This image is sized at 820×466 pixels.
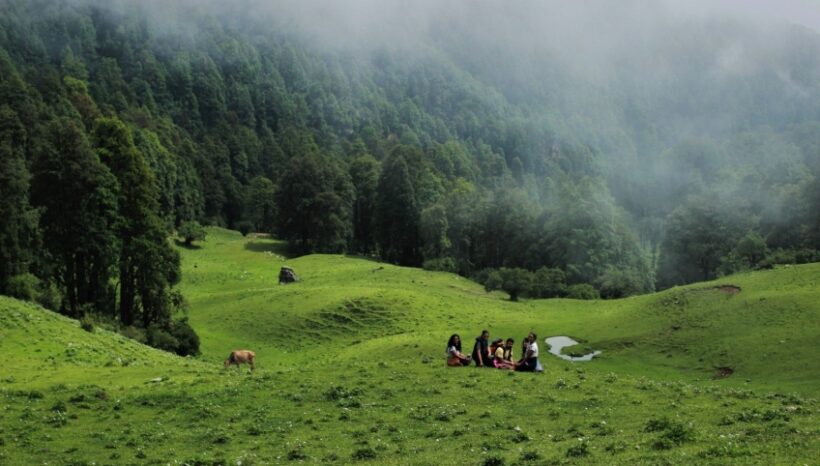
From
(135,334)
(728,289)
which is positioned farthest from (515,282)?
(135,334)

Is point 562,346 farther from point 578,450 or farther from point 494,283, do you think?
point 494,283

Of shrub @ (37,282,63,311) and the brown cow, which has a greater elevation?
shrub @ (37,282,63,311)

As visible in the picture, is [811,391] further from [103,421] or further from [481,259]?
[481,259]

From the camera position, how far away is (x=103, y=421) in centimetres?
2697

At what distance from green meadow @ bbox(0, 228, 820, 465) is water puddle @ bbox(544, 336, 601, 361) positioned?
737mm

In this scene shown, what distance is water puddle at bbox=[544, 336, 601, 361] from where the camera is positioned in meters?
53.5

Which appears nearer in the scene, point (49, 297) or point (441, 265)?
point (49, 297)

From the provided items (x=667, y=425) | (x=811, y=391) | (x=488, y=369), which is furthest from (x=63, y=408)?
(x=811, y=391)

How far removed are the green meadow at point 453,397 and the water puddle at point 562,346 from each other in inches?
29.0

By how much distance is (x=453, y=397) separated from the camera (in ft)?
93.5

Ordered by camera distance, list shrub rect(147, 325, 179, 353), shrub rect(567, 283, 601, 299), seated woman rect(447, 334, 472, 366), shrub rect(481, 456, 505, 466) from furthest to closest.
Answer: shrub rect(567, 283, 601, 299) < shrub rect(147, 325, 179, 353) < seated woman rect(447, 334, 472, 366) < shrub rect(481, 456, 505, 466)

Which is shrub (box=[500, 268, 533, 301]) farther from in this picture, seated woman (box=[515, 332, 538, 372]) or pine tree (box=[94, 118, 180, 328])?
seated woman (box=[515, 332, 538, 372])

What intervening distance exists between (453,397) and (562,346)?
3032 cm

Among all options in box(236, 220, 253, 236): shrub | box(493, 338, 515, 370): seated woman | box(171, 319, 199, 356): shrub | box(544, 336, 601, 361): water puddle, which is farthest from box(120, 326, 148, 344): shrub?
box(236, 220, 253, 236): shrub
